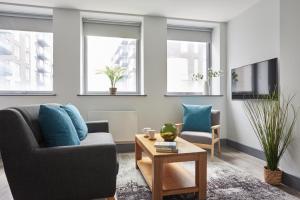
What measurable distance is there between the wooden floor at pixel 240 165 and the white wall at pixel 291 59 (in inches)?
12.5

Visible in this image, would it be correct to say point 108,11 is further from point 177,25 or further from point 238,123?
point 238,123

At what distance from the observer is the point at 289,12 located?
229 cm

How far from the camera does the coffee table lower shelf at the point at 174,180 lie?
6.29ft

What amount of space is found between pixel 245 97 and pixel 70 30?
3236 mm

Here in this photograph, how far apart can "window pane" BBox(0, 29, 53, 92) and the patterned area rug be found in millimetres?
2300

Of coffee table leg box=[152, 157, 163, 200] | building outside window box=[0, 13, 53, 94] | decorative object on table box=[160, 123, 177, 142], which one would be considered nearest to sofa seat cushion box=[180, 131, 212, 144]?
decorative object on table box=[160, 123, 177, 142]

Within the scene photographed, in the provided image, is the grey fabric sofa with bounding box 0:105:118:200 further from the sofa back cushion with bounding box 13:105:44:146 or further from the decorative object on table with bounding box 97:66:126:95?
the decorative object on table with bounding box 97:66:126:95

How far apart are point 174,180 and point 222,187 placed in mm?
562

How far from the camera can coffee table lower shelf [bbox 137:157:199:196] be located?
6.29ft

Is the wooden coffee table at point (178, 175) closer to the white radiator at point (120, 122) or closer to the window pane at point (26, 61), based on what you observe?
the white radiator at point (120, 122)

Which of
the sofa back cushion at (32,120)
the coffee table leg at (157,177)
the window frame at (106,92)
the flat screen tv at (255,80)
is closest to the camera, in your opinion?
the sofa back cushion at (32,120)

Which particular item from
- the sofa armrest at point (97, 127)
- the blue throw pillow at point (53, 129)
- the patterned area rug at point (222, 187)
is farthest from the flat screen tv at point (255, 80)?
the blue throw pillow at point (53, 129)

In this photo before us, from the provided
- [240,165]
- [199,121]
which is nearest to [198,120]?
[199,121]

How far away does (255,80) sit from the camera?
10.7ft
